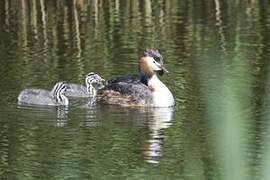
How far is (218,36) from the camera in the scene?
15812 millimetres

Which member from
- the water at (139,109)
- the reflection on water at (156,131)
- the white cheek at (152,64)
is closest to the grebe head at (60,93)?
the water at (139,109)

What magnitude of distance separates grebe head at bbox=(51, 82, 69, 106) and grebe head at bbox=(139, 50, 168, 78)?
39.0 inches

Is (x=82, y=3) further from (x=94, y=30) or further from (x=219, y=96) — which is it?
(x=219, y=96)

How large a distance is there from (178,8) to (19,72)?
29.8ft

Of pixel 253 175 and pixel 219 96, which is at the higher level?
pixel 219 96

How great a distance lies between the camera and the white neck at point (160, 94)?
10355 millimetres

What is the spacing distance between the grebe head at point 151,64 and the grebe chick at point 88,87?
534mm

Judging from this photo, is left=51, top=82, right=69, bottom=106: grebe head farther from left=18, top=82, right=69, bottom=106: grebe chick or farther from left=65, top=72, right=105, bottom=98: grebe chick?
left=65, top=72, right=105, bottom=98: grebe chick

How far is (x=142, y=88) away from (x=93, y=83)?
0.68m

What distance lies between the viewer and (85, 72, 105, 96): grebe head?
A: 1105 centimetres

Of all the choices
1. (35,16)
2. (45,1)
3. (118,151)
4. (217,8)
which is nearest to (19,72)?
(118,151)

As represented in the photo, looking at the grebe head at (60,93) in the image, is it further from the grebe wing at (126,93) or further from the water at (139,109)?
the grebe wing at (126,93)

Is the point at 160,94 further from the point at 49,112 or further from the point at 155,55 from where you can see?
the point at 49,112

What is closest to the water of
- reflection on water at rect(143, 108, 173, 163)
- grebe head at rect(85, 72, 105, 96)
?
reflection on water at rect(143, 108, 173, 163)
